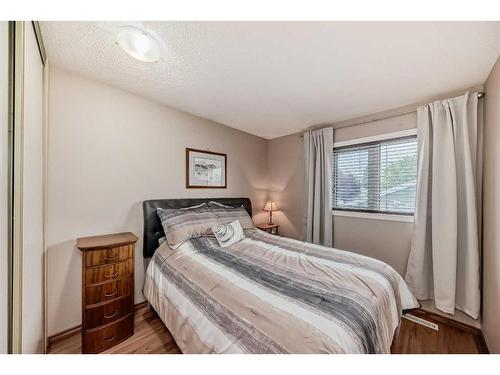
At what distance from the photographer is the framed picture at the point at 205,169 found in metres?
2.45

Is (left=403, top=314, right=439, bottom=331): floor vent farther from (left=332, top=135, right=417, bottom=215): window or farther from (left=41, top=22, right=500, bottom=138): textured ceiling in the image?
(left=41, top=22, right=500, bottom=138): textured ceiling

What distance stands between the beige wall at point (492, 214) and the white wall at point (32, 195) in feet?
9.49

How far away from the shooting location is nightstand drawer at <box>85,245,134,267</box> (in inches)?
56.2

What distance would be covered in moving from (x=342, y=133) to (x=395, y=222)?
4.19 ft

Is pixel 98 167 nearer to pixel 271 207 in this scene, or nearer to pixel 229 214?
pixel 229 214

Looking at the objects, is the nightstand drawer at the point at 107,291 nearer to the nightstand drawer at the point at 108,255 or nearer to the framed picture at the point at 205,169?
the nightstand drawer at the point at 108,255

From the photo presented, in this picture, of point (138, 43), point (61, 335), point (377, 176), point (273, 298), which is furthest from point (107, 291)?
point (377, 176)

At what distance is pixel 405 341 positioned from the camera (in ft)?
5.29

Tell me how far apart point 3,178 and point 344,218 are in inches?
115

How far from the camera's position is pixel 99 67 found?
155 centimetres

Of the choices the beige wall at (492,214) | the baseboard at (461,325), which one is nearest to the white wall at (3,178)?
the beige wall at (492,214)

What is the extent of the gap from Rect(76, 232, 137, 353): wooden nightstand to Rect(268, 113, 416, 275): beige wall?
2.31 metres
